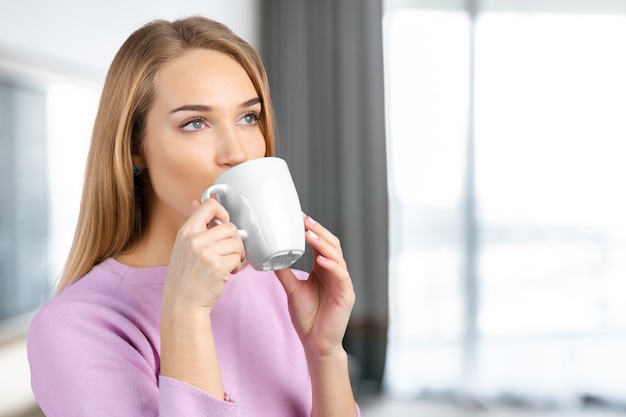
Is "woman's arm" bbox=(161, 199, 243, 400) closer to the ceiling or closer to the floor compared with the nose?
closer to the floor

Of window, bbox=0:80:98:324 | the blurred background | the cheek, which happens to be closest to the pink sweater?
the cheek

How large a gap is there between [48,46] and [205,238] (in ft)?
4.97

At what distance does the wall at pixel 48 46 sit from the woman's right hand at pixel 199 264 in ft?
4.01

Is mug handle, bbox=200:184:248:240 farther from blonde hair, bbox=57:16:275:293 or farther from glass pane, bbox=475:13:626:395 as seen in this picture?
glass pane, bbox=475:13:626:395

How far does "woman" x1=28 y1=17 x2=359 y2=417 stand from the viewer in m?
0.71

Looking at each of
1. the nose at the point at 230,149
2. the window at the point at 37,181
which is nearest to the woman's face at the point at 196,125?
the nose at the point at 230,149

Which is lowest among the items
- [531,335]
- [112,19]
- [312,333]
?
[531,335]

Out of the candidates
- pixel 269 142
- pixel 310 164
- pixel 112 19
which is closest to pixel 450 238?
pixel 310 164

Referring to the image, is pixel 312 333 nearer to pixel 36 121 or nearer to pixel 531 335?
pixel 36 121

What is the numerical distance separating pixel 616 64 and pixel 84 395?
377 centimetres

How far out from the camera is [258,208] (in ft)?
2.57

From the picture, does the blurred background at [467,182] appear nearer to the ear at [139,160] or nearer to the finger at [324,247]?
the ear at [139,160]

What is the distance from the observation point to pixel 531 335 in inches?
153

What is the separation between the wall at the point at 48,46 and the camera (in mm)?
1759
